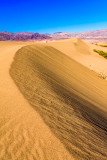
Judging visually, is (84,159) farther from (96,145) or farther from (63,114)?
(63,114)

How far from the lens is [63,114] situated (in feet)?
10.0

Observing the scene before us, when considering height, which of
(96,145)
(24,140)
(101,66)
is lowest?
(101,66)

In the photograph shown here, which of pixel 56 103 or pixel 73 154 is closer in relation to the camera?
pixel 73 154

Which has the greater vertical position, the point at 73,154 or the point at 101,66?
the point at 73,154

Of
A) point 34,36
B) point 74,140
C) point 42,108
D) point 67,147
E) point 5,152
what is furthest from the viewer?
point 34,36

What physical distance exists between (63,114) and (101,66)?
12131 mm

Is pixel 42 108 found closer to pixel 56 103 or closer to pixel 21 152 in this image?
pixel 56 103

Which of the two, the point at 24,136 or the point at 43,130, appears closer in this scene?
the point at 24,136

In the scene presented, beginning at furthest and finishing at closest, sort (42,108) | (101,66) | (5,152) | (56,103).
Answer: (101,66), (56,103), (42,108), (5,152)

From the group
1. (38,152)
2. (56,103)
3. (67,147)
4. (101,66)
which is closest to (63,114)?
(56,103)

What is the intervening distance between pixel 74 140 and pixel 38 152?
67cm

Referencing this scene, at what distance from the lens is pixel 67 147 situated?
2164mm

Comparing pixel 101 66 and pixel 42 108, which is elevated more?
pixel 42 108

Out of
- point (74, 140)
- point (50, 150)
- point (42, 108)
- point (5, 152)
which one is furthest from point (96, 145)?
point (5, 152)
